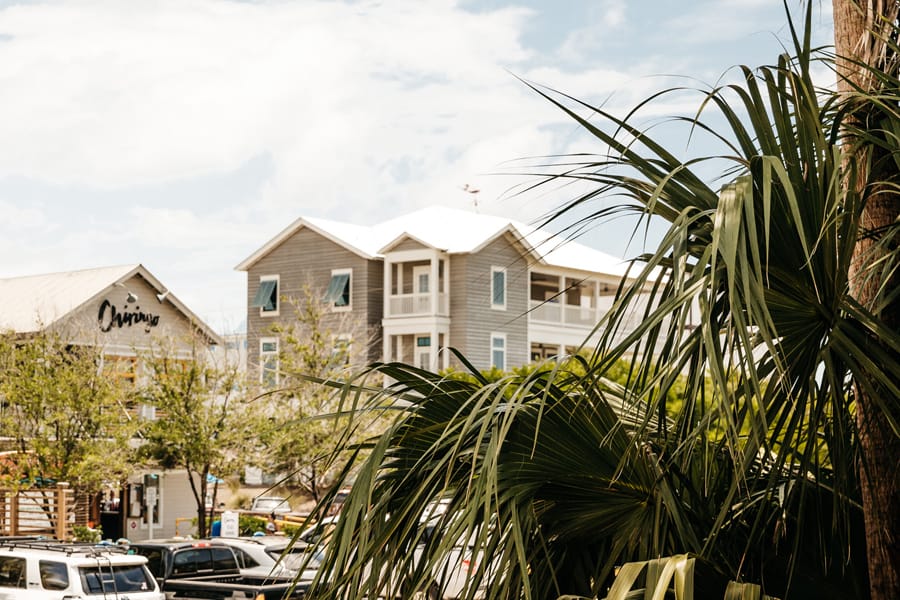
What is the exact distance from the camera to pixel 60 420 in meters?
30.2

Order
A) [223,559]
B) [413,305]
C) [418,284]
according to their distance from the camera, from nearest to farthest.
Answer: [223,559] → [413,305] → [418,284]

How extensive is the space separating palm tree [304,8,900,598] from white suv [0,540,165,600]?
38.9 feet

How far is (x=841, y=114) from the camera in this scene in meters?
4.16

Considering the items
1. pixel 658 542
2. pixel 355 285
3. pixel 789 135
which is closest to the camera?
pixel 789 135

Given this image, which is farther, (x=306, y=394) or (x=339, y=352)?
(x=339, y=352)

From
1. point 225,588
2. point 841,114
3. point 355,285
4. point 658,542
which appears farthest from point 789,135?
point 355,285

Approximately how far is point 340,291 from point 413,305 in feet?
9.98

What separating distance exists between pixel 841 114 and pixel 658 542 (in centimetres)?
167

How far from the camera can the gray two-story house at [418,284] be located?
44.3 meters

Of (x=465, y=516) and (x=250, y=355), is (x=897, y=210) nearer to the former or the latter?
(x=465, y=516)

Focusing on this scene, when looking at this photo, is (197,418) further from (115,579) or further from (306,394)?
(115,579)


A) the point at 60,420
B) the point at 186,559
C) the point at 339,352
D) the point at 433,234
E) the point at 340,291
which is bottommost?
the point at 186,559

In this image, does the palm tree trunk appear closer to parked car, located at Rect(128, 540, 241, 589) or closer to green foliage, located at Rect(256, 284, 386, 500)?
parked car, located at Rect(128, 540, 241, 589)

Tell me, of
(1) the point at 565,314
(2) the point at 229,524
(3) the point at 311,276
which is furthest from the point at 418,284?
(2) the point at 229,524
